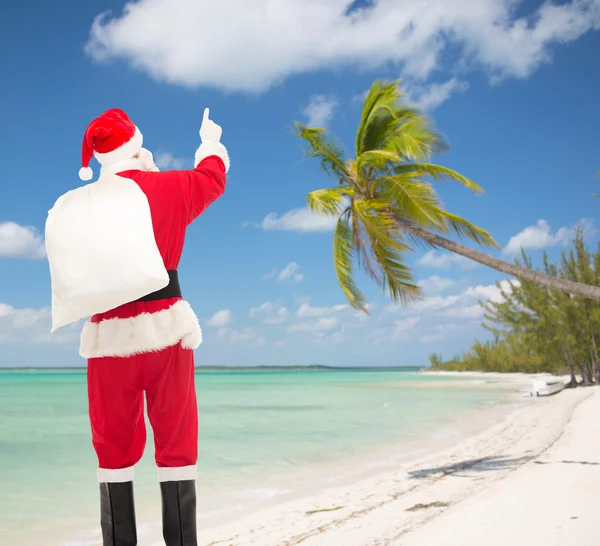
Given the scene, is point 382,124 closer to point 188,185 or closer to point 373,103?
point 373,103

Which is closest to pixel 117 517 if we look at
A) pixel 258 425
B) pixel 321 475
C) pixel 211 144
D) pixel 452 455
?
pixel 211 144

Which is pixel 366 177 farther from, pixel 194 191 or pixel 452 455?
pixel 194 191

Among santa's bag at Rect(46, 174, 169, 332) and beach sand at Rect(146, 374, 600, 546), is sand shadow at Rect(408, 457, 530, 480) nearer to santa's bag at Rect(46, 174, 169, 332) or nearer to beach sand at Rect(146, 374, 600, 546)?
beach sand at Rect(146, 374, 600, 546)

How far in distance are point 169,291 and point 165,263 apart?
0.12 metres

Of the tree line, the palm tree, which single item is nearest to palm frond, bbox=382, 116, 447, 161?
the palm tree

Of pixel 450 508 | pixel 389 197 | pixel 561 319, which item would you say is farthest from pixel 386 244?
pixel 561 319

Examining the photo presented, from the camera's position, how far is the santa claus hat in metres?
2.47

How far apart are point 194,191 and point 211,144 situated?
0.96 ft

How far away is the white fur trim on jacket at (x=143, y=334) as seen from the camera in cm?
222

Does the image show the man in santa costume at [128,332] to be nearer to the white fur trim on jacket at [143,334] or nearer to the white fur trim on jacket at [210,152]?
the white fur trim on jacket at [143,334]

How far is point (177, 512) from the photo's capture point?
224 centimetres

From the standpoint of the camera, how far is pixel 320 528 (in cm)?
408

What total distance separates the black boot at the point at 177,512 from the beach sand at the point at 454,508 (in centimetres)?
144

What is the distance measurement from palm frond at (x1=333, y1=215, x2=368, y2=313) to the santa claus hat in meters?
5.27
